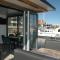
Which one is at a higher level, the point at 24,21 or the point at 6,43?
the point at 24,21

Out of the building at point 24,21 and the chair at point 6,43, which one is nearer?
the chair at point 6,43

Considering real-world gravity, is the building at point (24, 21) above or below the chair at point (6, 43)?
above

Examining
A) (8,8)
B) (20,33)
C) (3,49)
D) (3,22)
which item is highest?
(8,8)

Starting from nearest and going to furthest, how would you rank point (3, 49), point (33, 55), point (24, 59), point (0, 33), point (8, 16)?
point (33, 55) < point (24, 59) < point (3, 49) < point (0, 33) < point (8, 16)

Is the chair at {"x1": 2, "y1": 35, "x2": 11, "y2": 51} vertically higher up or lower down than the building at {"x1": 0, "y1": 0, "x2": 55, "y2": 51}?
lower down

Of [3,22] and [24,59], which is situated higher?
[3,22]

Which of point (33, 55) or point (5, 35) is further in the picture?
point (5, 35)

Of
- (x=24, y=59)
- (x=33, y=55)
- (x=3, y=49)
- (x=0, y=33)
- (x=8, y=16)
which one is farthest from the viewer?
(x=8, y=16)

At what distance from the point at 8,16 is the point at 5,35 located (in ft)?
3.48

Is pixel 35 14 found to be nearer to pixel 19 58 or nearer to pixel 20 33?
pixel 20 33

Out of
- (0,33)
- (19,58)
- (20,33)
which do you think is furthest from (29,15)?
(19,58)

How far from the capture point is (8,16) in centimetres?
985

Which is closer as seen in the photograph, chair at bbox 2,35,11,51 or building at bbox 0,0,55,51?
chair at bbox 2,35,11,51

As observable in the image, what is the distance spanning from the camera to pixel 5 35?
9.59m
